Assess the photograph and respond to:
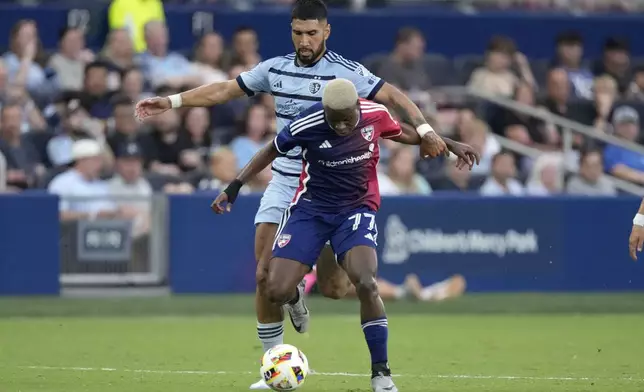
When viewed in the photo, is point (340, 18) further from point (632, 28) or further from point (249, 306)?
point (249, 306)

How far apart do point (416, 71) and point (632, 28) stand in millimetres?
5026

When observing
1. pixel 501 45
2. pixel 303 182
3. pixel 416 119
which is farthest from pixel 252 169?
pixel 501 45

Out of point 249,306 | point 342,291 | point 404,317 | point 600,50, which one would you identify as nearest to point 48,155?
point 249,306

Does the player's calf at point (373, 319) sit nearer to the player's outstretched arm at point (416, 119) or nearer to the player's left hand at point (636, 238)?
the player's outstretched arm at point (416, 119)

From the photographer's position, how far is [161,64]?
18.7 meters

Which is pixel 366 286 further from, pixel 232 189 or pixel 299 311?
pixel 299 311

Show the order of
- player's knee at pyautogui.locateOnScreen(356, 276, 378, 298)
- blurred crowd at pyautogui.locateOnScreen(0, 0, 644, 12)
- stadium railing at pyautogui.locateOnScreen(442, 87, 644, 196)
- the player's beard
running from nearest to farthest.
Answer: player's knee at pyautogui.locateOnScreen(356, 276, 378, 298) → the player's beard → stadium railing at pyautogui.locateOnScreen(442, 87, 644, 196) → blurred crowd at pyautogui.locateOnScreen(0, 0, 644, 12)

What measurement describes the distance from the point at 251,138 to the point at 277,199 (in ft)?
24.6

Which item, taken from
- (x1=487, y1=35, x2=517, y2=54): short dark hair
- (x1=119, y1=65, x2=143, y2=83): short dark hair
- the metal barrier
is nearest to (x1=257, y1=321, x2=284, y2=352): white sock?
the metal barrier

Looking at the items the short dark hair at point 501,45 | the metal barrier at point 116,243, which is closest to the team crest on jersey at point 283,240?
the metal barrier at point 116,243

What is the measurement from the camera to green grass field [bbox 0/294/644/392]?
32.0ft

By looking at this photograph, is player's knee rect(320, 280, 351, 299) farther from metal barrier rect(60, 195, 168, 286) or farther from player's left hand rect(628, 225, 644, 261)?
metal barrier rect(60, 195, 168, 286)

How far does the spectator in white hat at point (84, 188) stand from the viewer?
1609cm

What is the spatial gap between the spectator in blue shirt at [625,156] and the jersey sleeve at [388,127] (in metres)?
10.6
